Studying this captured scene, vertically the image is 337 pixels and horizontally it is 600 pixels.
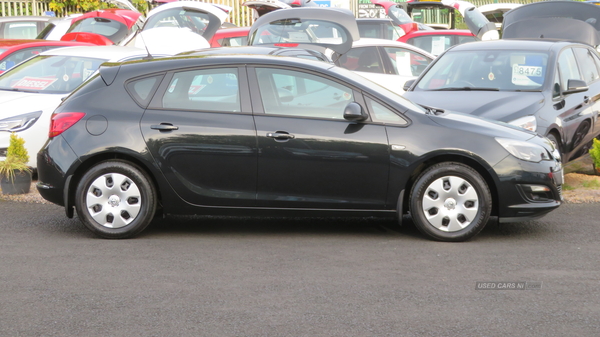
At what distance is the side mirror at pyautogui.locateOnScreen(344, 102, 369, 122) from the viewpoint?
6.44 m

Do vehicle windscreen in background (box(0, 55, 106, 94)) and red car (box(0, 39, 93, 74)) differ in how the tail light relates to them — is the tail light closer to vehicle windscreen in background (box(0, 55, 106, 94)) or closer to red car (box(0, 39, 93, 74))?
vehicle windscreen in background (box(0, 55, 106, 94))

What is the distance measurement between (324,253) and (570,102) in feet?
14.3

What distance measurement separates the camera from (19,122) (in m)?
9.04

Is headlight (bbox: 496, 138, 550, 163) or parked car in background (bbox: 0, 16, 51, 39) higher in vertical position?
parked car in background (bbox: 0, 16, 51, 39)

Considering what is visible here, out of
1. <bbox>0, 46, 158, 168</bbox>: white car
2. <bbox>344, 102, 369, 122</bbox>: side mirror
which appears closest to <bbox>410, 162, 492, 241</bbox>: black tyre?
<bbox>344, 102, 369, 122</bbox>: side mirror

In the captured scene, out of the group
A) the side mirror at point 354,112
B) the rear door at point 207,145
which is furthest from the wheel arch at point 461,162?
the rear door at point 207,145

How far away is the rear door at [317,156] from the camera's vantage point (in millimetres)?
6512

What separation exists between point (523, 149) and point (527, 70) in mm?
2982

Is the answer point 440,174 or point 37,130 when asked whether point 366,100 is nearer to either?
point 440,174

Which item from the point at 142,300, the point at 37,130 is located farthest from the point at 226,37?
the point at 142,300

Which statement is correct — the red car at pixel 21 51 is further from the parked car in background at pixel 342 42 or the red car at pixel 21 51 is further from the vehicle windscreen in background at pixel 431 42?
the vehicle windscreen in background at pixel 431 42

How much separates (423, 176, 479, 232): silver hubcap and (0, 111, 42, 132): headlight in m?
4.79

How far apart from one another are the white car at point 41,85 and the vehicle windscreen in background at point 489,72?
368 cm

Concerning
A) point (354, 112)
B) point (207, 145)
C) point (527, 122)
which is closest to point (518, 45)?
point (527, 122)
